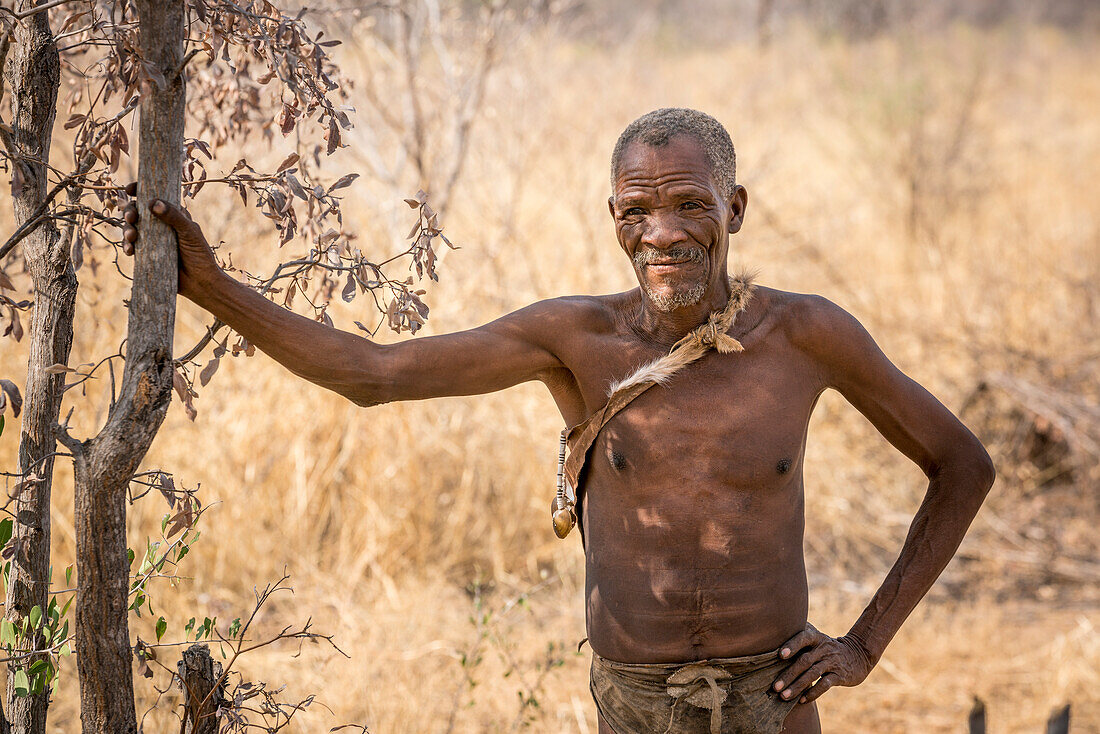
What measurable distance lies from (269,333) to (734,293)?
905mm

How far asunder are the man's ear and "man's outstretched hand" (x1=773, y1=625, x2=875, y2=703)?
812 mm

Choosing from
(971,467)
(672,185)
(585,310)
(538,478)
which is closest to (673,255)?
(672,185)

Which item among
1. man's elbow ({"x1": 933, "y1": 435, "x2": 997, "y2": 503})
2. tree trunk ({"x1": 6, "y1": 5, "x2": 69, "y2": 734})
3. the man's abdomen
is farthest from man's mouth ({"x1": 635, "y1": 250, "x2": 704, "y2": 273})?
tree trunk ({"x1": 6, "y1": 5, "x2": 69, "y2": 734})

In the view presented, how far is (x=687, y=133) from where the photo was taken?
189 centimetres

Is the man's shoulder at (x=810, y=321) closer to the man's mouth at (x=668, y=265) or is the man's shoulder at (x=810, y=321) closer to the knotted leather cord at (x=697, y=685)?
the man's mouth at (x=668, y=265)

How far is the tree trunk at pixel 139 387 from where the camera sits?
1.49 meters

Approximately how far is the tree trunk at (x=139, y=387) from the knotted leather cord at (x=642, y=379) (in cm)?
78

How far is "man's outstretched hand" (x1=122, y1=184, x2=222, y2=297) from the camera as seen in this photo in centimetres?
149

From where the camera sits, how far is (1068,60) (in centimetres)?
1462

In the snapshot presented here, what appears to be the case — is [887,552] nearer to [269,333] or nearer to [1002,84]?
[269,333]

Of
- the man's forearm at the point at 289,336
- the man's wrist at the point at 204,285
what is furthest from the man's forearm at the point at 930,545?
the man's wrist at the point at 204,285

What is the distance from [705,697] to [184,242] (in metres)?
1.21

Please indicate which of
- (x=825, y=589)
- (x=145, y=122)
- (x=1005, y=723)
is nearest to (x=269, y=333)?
(x=145, y=122)

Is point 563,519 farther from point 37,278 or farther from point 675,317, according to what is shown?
point 37,278
